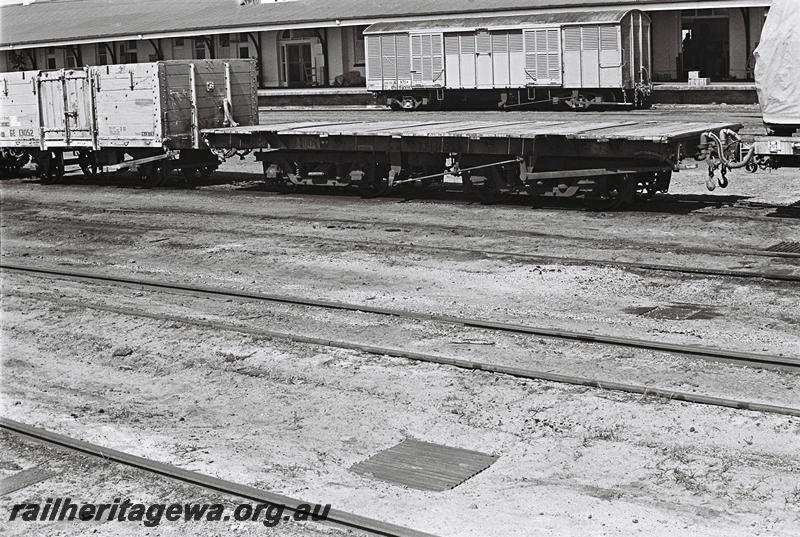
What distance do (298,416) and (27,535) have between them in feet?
8.67

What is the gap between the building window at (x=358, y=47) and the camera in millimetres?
48531

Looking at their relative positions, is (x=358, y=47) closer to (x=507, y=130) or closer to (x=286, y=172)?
(x=286, y=172)

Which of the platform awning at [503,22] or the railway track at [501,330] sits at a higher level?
the platform awning at [503,22]

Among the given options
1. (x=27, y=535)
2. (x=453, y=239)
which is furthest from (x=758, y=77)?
(x=27, y=535)

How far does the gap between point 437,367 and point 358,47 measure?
40063mm

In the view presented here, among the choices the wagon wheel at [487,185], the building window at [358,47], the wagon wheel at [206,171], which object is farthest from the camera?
the building window at [358,47]

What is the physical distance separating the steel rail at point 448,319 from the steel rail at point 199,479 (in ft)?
14.5

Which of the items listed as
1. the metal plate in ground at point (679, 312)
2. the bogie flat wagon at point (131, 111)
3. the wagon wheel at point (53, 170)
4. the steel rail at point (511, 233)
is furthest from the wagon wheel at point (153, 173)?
the metal plate in ground at point (679, 312)

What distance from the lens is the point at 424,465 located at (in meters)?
7.77

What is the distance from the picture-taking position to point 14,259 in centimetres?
1695

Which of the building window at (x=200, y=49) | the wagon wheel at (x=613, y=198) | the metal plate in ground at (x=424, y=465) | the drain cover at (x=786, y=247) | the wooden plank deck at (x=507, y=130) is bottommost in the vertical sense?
the metal plate in ground at (x=424, y=465)

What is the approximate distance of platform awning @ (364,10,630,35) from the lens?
3650cm

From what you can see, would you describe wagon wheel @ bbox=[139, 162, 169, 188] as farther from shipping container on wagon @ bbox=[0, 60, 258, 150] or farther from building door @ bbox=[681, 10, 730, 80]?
building door @ bbox=[681, 10, 730, 80]

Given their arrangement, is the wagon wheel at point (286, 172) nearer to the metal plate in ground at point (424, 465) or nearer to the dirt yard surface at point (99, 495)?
the dirt yard surface at point (99, 495)
